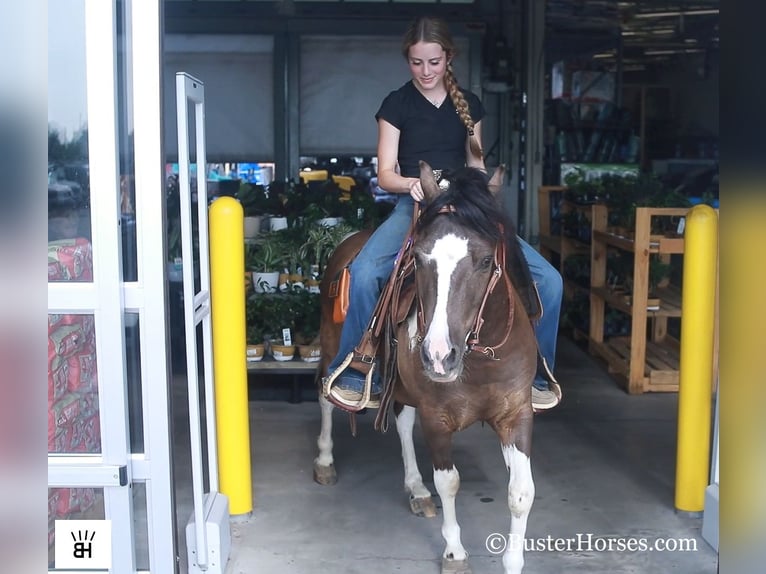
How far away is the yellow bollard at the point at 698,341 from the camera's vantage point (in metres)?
4.22

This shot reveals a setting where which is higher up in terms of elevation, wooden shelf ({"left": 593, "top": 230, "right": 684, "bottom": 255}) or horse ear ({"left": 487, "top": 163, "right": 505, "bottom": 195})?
horse ear ({"left": 487, "top": 163, "right": 505, "bottom": 195})

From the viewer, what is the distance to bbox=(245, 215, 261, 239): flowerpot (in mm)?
7168

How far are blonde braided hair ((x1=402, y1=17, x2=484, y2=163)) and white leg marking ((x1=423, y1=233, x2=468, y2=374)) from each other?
1007mm

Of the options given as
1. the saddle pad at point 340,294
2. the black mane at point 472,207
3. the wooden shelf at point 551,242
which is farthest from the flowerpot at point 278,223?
the black mane at point 472,207

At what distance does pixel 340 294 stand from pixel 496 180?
1.34m

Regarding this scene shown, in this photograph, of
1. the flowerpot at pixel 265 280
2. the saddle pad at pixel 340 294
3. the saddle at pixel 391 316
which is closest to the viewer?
the saddle at pixel 391 316

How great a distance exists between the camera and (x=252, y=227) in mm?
7215

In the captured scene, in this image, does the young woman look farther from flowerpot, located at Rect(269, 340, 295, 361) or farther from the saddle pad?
flowerpot, located at Rect(269, 340, 295, 361)

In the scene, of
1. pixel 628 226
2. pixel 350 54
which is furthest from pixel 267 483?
pixel 350 54

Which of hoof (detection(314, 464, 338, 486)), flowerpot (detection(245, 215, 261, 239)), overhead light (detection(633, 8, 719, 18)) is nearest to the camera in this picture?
hoof (detection(314, 464, 338, 486))

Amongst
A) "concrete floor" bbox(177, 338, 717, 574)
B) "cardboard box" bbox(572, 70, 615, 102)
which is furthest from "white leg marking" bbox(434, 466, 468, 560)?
"cardboard box" bbox(572, 70, 615, 102)

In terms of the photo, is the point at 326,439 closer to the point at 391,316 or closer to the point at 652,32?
the point at 391,316

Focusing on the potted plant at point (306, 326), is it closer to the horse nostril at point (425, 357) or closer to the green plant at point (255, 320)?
the green plant at point (255, 320)
